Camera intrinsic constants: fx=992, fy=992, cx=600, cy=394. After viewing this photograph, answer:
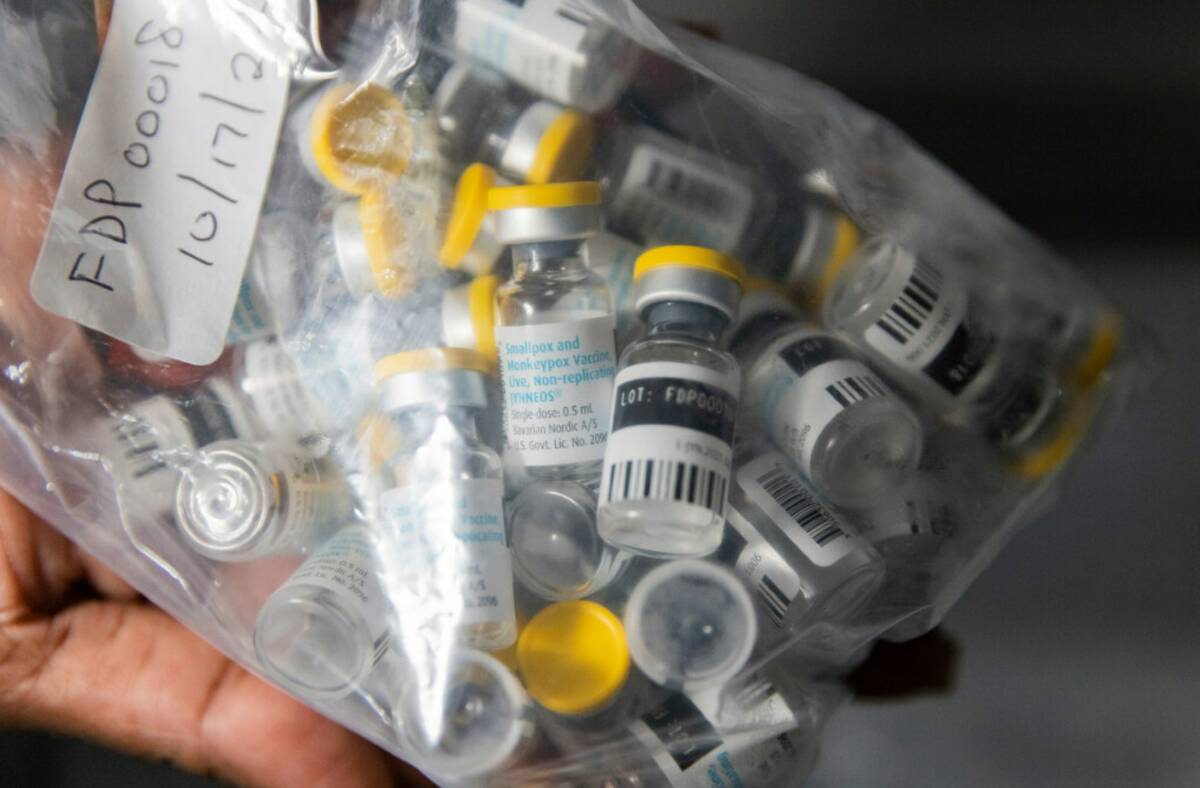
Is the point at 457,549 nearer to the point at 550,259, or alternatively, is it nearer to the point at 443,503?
the point at 443,503

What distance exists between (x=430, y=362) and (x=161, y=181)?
0.84ft

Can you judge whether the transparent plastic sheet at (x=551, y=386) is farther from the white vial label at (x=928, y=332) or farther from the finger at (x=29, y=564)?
the finger at (x=29, y=564)

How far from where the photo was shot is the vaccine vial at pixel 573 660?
737mm

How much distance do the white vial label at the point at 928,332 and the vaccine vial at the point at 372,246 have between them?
38 centimetres

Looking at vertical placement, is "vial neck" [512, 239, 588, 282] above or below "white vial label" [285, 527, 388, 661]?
above

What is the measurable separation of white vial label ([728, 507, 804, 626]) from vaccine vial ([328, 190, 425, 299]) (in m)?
0.35

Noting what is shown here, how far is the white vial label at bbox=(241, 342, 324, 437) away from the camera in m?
0.82

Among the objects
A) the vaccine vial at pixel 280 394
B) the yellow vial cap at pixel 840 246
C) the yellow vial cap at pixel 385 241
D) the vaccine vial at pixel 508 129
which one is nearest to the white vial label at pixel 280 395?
the vaccine vial at pixel 280 394

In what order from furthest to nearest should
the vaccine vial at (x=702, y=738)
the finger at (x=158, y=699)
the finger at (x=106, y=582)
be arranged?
the finger at (x=106, y=582)
the finger at (x=158, y=699)
the vaccine vial at (x=702, y=738)

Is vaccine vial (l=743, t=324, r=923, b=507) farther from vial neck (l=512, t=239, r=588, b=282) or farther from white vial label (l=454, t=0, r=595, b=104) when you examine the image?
white vial label (l=454, t=0, r=595, b=104)

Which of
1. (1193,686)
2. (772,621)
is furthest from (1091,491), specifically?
(772,621)

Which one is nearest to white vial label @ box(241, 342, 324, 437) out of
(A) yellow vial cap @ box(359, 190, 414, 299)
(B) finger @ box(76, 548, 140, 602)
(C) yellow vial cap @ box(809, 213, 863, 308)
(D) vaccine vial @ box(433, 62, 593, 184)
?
(A) yellow vial cap @ box(359, 190, 414, 299)

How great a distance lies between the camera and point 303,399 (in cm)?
83

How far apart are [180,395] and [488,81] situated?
1.20 feet
